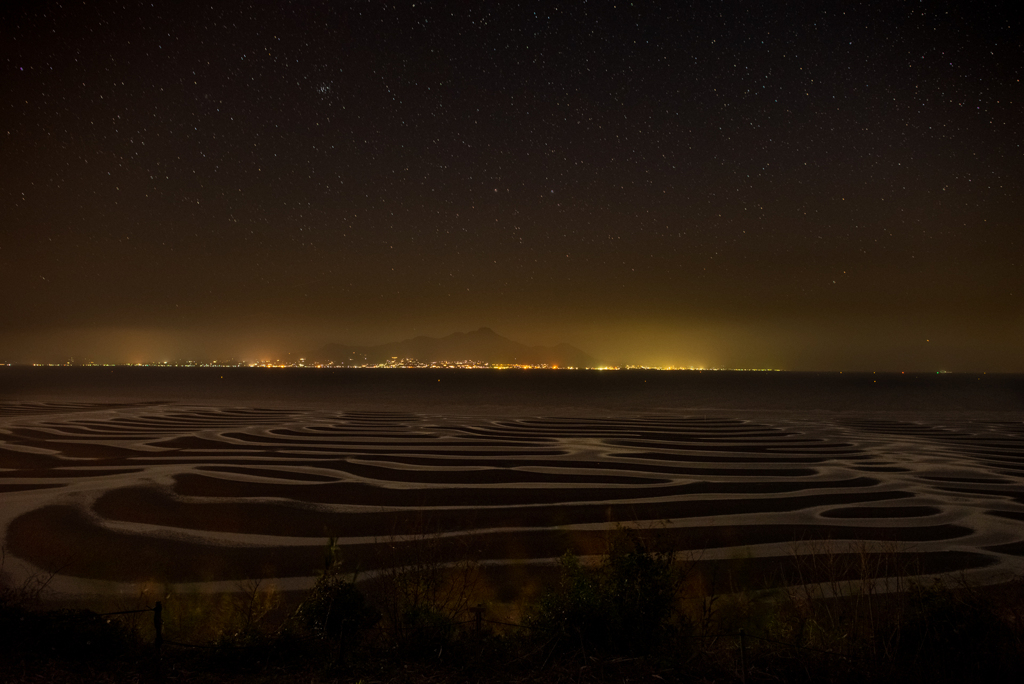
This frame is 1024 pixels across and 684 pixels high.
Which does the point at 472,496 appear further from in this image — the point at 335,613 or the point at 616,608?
the point at 616,608

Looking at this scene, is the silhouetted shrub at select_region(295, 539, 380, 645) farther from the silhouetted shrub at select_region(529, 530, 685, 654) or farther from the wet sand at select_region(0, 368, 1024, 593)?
the wet sand at select_region(0, 368, 1024, 593)

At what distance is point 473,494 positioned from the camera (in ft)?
64.7

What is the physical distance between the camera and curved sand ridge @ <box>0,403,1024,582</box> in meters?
14.0

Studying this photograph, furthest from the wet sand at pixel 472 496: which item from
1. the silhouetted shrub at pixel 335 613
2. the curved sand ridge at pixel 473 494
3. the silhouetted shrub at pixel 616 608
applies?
the silhouetted shrub at pixel 335 613

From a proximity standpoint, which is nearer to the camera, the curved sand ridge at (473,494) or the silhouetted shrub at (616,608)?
the silhouetted shrub at (616,608)

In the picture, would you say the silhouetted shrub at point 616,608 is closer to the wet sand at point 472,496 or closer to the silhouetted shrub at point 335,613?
the wet sand at point 472,496

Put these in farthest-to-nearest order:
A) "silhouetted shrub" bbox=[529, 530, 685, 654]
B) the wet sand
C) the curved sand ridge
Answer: the curved sand ridge < the wet sand < "silhouetted shrub" bbox=[529, 530, 685, 654]

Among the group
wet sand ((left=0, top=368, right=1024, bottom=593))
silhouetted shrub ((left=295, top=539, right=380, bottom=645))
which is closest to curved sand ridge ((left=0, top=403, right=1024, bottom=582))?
wet sand ((left=0, top=368, right=1024, bottom=593))

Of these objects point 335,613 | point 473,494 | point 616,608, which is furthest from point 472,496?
point 616,608

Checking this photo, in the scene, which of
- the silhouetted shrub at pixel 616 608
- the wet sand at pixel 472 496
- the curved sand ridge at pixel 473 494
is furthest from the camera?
the curved sand ridge at pixel 473 494

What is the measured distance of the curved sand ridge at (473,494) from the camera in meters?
14.0

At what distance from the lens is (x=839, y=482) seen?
73.2ft

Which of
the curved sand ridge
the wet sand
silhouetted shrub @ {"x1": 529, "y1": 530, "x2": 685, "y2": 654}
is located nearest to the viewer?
silhouetted shrub @ {"x1": 529, "y1": 530, "x2": 685, "y2": 654}

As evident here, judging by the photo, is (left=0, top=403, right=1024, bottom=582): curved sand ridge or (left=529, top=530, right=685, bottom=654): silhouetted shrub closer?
(left=529, top=530, right=685, bottom=654): silhouetted shrub
